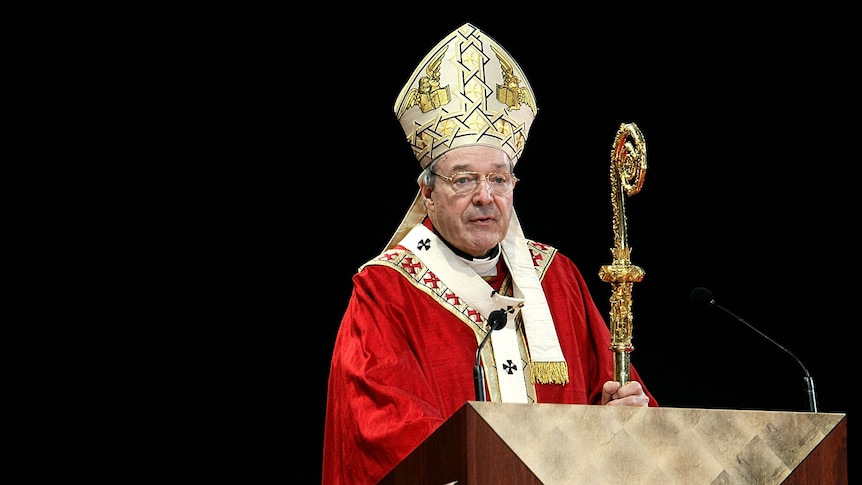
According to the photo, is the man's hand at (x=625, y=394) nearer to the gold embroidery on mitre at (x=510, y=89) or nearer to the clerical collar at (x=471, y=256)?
the clerical collar at (x=471, y=256)

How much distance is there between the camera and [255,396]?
4.76m

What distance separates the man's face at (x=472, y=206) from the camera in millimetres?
3998

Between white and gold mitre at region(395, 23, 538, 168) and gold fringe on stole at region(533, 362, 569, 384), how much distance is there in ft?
2.16

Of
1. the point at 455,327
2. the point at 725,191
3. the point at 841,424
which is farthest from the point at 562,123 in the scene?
the point at 841,424

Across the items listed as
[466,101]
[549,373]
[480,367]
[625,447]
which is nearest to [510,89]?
[466,101]

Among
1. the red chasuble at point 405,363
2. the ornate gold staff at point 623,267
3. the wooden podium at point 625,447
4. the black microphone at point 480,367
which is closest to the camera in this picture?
the wooden podium at point 625,447

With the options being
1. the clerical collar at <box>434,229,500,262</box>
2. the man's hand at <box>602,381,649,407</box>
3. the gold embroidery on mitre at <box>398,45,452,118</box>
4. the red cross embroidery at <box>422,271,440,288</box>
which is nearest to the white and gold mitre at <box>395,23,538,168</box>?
the gold embroidery on mitre at <box>398,45,452,118</box>

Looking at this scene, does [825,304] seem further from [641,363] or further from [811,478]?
[811,478]

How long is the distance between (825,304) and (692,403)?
66cm

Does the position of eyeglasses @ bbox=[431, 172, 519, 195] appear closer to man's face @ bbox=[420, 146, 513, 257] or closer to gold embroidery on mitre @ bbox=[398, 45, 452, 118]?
man's face @ bbox=[420, 146, 513, 257]

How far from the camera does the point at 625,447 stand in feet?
8.98

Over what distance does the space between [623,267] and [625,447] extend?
1085 millimetres

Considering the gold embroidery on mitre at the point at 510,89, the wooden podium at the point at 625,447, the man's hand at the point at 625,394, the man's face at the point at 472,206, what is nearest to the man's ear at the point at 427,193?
the man's face at the point at 472,206

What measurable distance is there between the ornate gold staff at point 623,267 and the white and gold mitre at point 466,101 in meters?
0.44
